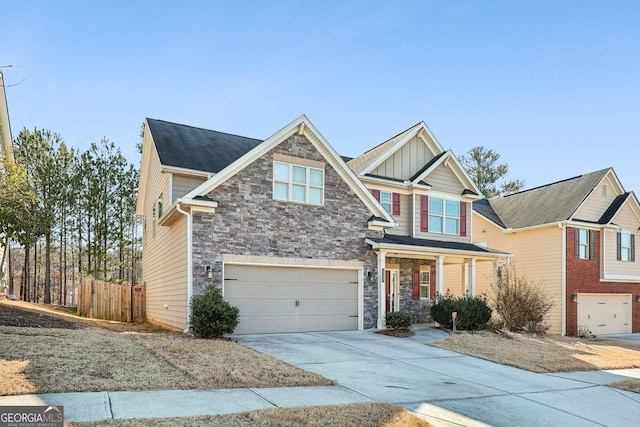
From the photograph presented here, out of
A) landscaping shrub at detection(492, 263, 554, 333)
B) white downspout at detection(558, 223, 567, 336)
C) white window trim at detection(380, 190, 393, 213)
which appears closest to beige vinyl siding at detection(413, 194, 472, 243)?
white window trim at detection(380, 190, 393, 213)

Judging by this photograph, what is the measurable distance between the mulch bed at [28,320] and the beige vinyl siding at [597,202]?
2142 cm

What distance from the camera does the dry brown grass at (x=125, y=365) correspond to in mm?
7524

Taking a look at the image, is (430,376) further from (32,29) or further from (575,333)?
(575,333)

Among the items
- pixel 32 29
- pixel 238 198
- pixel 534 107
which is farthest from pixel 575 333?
pixel 32 29

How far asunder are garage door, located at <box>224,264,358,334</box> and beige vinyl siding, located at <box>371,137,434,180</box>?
18.8 ft

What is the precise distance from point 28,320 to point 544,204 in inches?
902

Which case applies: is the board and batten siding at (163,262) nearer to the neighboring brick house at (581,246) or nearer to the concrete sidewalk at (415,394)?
the concrete sidewalk at (415,394)

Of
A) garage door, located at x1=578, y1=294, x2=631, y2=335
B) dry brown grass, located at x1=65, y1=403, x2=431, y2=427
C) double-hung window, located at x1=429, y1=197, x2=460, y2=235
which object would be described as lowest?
garage door, located at x1=578, y1=294, x2=631, y2=335

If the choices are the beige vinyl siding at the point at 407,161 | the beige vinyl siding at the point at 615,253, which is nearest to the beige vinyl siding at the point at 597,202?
the beige vinyl siding at the point at 615,253

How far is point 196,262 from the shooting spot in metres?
14.5

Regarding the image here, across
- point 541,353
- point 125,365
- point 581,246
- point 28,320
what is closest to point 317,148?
point 541,353

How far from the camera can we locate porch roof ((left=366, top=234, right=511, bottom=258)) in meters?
17.5

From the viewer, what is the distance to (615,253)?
25422mm

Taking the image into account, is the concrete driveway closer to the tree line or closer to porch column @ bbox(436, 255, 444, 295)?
porch column @ bbox(436, 255, 444, 295)
